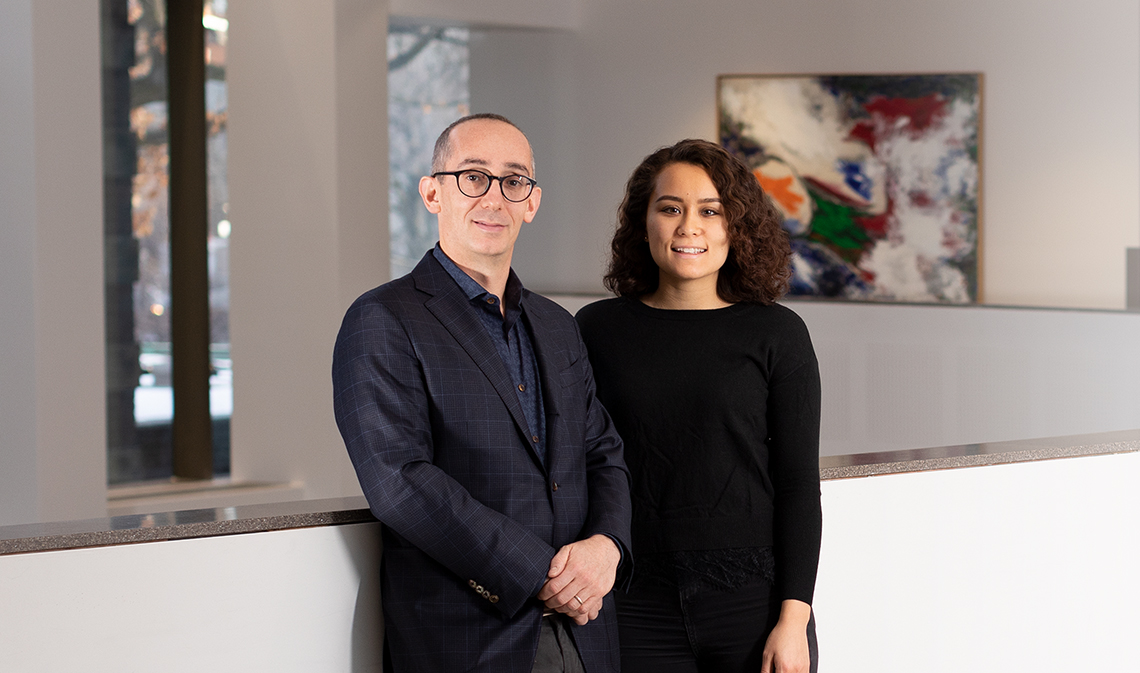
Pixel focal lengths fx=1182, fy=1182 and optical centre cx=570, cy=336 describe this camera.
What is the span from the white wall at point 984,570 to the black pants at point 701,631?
22.2 inches

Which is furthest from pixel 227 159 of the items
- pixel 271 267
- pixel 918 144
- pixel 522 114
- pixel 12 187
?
pixel 918 144

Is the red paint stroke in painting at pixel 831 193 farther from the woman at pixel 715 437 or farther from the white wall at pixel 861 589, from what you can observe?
the woman at pixel 715 437

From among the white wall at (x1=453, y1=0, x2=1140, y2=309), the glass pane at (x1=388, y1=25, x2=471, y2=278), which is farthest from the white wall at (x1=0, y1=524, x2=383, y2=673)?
the glass pane at (x1=388, y1=25, x2=471, y2=278)

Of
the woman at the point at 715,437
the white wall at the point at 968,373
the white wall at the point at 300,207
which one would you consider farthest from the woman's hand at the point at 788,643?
the white wall at the point at 300,207

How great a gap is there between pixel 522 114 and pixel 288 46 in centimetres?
288

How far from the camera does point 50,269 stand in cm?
509

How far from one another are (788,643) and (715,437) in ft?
1.26

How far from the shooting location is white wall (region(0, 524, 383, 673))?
186 centimetres

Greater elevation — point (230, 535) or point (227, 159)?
point (227, 159)

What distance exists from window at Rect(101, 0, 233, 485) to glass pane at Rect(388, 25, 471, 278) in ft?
8.24

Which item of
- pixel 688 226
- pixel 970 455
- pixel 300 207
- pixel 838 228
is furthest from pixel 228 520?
pixel 838 228

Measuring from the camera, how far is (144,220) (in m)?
6.63

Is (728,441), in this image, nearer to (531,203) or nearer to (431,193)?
(531,203)

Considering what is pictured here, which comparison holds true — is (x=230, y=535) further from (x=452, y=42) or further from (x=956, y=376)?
(x=452, y=42)
